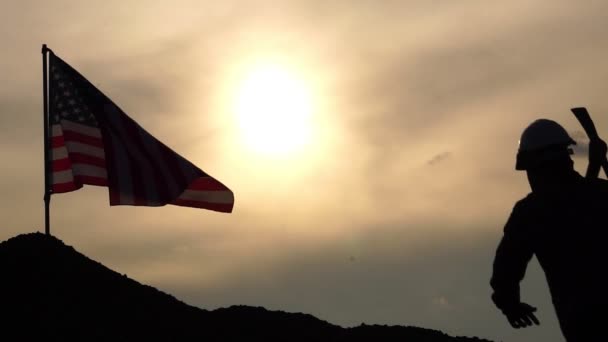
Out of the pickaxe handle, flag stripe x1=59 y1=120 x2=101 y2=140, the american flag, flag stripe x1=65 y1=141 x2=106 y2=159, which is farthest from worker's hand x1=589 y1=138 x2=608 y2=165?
flag stripe x1=59 y1=120 x2=101 y2=140

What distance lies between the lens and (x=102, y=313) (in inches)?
965

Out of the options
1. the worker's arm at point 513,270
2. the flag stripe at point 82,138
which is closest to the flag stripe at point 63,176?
the flag stripe at point 82,138

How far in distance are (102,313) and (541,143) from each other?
19.2 metres

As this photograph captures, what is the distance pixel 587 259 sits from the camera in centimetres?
658

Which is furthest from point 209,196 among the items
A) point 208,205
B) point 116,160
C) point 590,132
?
point 590,132

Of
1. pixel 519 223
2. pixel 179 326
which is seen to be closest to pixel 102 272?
pixel 179 326

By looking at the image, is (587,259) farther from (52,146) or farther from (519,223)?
(52,146)

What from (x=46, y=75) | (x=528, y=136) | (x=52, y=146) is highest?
(x=46, y=75)

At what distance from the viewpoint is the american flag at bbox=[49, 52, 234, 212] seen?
21.6 m

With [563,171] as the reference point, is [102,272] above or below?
above

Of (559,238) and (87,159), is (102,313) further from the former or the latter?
(559,238)

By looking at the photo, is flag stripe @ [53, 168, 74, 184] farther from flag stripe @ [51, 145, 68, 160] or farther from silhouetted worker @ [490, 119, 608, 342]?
silhouetted worker @ [490, 119, 608, 342]

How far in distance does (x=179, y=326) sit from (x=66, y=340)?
3300mm

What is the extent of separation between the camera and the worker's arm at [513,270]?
22.6ft
